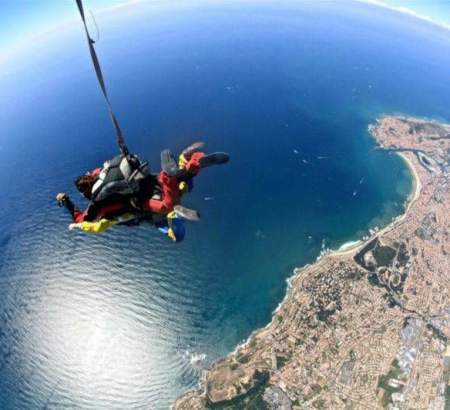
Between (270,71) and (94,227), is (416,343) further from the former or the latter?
(270,71)

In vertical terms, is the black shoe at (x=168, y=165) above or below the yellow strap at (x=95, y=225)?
above

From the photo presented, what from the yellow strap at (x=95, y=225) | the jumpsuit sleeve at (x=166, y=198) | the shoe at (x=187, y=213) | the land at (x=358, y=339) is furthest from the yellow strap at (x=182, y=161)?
the land at (x=358, y=339)

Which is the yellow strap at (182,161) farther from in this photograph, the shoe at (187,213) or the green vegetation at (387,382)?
the green vegetation at (387,382)

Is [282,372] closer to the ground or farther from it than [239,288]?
closer to the ground

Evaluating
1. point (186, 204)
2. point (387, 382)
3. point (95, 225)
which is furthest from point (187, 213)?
point (186, 204)

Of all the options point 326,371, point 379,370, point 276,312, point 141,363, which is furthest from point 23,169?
point 379,370

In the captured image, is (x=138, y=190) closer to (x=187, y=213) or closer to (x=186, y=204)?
(x=187, y=213)
